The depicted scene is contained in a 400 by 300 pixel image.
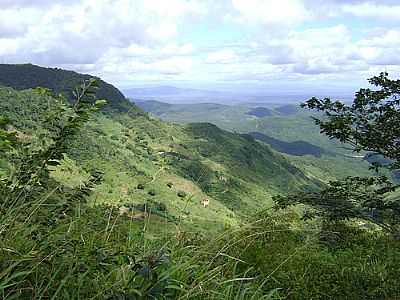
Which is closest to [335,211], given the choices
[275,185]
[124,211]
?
[124,211]

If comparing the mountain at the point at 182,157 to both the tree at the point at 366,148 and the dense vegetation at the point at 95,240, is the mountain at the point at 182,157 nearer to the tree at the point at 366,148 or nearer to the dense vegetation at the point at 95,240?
the tree at the point at 366,148

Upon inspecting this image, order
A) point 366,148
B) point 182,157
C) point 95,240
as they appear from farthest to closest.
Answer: point 182,157 → point 366,148 → point 95,240

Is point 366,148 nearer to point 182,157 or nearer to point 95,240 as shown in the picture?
point 95,240

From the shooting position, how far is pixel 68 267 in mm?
2609

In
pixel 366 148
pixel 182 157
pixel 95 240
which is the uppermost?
pixel 95 240

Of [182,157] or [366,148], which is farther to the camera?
[182,157]

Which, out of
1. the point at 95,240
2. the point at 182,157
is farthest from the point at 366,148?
the point at 182,157

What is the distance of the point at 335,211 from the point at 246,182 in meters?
145

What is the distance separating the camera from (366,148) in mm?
11969

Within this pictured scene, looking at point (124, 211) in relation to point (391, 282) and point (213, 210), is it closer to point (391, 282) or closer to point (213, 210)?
point (391, 282)

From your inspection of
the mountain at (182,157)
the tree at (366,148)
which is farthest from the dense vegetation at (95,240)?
the mountain at (182,157)

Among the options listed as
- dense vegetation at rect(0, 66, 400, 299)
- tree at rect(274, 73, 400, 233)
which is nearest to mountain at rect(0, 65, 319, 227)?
tree at rect(274, 73, 400, 233)

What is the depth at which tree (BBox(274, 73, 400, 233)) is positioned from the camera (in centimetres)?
1123

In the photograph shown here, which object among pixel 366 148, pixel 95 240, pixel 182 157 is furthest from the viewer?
pixel 182 157
